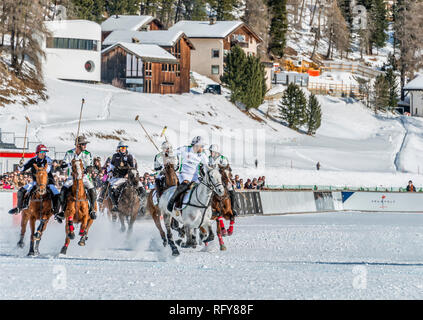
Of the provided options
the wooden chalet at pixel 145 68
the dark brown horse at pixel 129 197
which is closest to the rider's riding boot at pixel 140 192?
the dark brown horse at pixel 129 197

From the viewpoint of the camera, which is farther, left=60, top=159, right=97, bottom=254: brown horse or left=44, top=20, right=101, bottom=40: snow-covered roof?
left=44, top=20, right=101, bottom=40: snow-covered roof

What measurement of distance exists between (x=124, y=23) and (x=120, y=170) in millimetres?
79775

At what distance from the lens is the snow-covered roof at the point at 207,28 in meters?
100

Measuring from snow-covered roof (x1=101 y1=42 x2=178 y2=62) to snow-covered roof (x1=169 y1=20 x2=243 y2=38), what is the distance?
13.2m

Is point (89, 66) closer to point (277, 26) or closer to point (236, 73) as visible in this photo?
point (236, 73)

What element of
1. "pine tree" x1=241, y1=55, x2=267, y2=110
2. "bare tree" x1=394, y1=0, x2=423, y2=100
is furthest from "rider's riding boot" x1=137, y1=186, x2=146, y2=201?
"bare tree" x1=394, y1=0, x2=423, y2=100

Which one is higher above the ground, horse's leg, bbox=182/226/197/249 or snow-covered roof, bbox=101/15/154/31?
snow-covered roof, bbox=101/15/154/31

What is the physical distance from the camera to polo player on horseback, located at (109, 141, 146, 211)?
21.9 metres

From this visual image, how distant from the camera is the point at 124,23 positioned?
3920 inches

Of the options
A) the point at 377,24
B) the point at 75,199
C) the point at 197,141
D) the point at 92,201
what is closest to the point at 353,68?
the point at 377,24

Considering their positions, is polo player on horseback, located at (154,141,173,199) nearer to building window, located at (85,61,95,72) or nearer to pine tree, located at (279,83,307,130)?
building window, located at (85,61,95,72)
